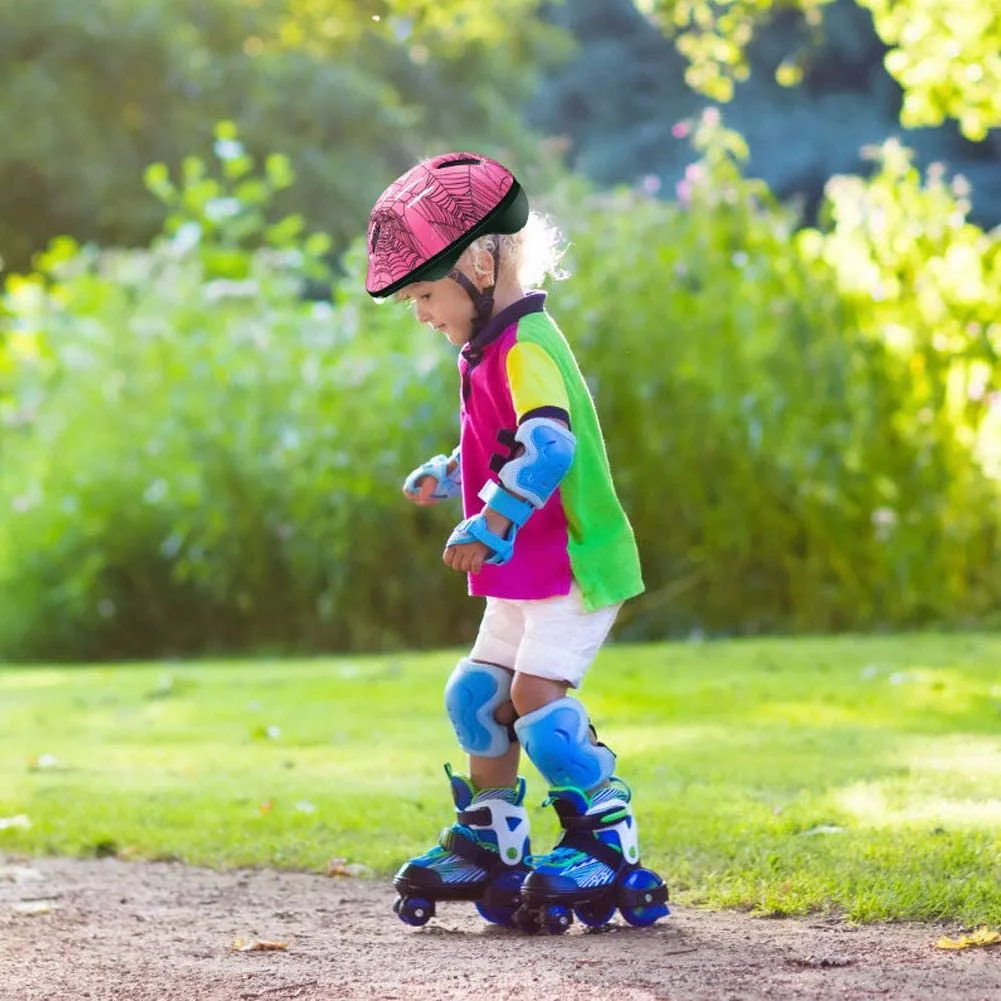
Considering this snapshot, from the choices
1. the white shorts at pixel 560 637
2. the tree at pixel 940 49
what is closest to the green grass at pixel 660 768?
the white shorts at pixel 560 637

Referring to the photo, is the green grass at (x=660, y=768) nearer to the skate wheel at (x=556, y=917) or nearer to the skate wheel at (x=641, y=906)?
the skate wheel at (x=641, y=906)

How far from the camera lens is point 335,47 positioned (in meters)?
25.2

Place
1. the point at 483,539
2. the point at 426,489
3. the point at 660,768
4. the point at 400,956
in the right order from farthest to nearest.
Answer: the point at 660,768
the point at 426,489
the point at 400,956
the point at 483,539

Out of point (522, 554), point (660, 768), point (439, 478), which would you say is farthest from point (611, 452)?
point (522, 554)

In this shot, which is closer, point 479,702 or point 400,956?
point 400,956

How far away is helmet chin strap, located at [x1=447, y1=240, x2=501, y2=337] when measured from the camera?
332 centimetres

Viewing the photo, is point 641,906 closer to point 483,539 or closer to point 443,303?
point 483,539

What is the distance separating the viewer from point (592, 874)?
328 cm

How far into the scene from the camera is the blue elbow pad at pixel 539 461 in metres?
3.11

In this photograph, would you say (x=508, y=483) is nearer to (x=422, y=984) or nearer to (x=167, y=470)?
(x=422, y=984)

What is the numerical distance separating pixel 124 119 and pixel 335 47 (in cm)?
327

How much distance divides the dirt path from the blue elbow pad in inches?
32.1

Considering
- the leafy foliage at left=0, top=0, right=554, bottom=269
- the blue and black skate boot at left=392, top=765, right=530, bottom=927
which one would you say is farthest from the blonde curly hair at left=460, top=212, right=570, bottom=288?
the leafy foliage at left=0, top=0, right=554, bottom=269

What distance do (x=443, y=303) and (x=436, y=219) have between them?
17cm
